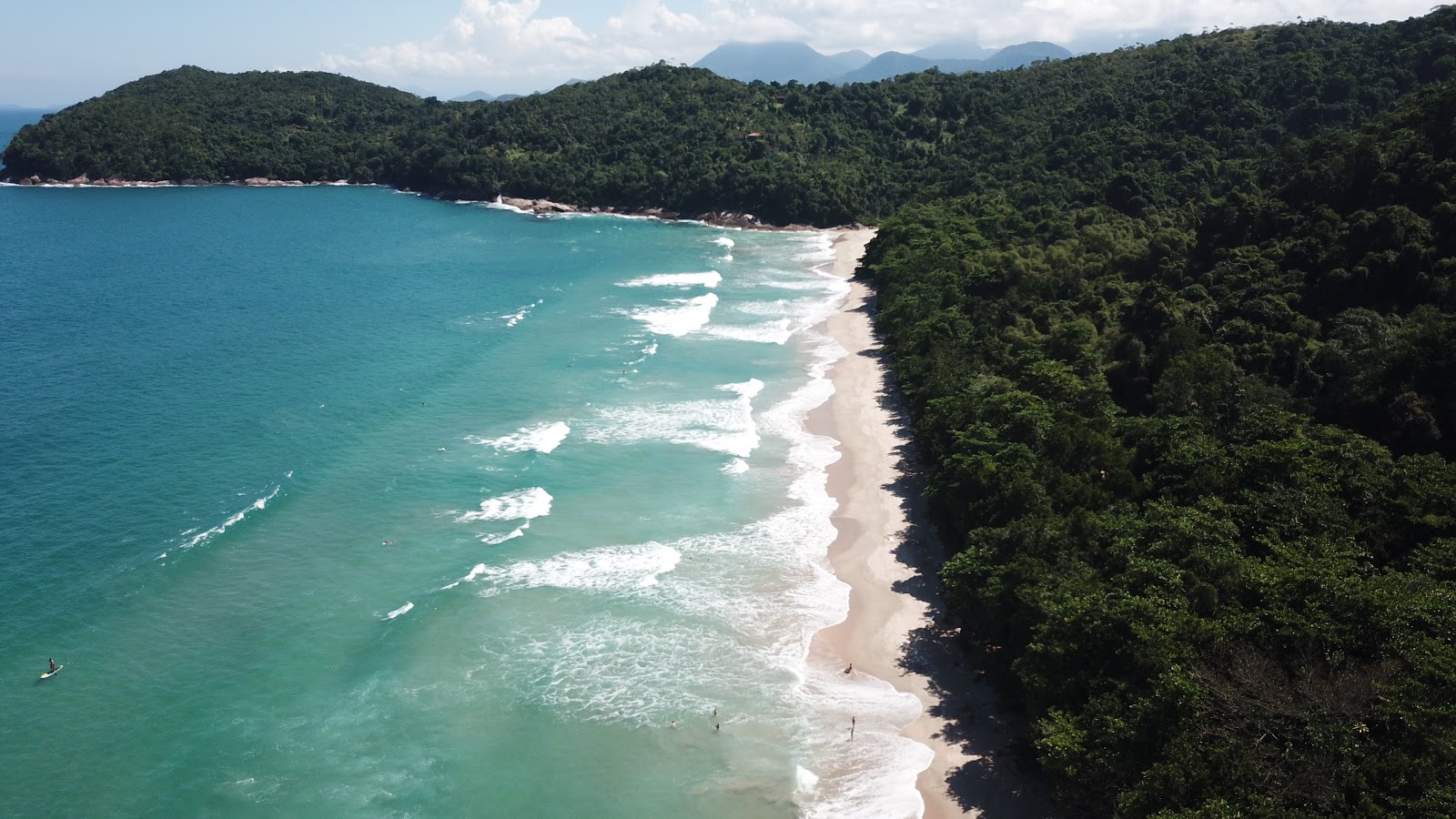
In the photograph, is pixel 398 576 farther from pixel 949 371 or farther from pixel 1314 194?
pixel 1314 194

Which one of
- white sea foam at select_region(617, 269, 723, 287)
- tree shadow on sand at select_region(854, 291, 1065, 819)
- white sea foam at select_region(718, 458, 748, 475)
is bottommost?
tree shadow on sand at select_region(854, 291, 1065, 819)

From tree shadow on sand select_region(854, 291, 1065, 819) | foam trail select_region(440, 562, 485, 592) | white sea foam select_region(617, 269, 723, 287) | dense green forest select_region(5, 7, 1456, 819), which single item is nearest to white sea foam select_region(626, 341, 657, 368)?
dense green forest select_region(5, 7, 1456, 819)

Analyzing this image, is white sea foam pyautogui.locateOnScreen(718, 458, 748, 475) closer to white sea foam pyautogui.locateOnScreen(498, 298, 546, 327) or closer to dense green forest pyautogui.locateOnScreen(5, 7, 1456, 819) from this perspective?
dense green forest pyautogui.locateOnScreen(5, 7, 1456, 819)

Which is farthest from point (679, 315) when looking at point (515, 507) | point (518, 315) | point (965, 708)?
point (965, 708)

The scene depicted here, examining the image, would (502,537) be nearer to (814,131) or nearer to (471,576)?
(471,576)

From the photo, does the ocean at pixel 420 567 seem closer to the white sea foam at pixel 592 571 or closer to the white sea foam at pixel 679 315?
the white sea foam at pixel 592 571

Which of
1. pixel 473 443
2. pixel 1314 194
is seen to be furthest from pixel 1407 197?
pixel 473 443

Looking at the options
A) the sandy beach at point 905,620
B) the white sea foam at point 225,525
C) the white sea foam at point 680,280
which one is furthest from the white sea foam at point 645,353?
the white sea foam at point 225,525
